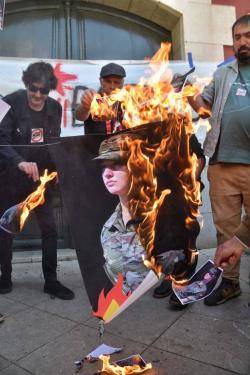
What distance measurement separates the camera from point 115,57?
237 inches

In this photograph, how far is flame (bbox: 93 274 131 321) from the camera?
73.8 inches

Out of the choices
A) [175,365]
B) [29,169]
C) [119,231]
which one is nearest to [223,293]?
[175,365]

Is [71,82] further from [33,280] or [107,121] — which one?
[33,280]

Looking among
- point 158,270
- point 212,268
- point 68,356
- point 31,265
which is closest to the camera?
point 158,270

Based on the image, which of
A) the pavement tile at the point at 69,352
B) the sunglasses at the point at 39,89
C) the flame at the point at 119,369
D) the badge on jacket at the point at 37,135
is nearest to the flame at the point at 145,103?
the badge on jacket at the point at 37,135

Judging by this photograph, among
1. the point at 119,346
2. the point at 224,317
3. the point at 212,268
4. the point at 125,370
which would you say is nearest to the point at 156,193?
the point at 212,268

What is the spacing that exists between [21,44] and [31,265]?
3254mm

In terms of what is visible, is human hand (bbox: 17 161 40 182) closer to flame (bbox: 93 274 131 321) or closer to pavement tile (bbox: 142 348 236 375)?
flame (bbox: 93 274 131 321)

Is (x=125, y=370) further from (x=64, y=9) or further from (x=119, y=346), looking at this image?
(x=64, y=9)

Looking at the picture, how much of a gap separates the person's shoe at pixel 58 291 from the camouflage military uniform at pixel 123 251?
1740mm

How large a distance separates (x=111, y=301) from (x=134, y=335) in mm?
1051

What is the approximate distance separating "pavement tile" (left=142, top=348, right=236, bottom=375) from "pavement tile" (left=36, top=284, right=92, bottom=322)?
0.78 m

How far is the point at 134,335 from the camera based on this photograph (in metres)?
2.79

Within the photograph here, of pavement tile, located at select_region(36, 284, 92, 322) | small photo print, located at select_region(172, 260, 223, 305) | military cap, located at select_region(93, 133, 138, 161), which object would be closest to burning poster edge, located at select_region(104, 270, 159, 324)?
small photo print, located at select_region(172, 260, 223, 305)
